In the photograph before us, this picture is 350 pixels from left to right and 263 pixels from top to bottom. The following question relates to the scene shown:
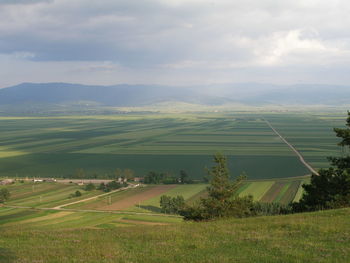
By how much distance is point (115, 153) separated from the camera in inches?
4801

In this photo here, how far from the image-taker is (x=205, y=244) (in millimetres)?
13594

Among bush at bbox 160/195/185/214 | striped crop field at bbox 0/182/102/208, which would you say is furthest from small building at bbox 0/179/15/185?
bush at bbox 160/195/185/214

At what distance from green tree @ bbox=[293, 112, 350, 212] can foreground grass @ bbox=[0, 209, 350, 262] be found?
6532mm

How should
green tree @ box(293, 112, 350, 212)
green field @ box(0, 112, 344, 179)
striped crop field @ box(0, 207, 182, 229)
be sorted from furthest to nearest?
green field @ box(0, 112, 344, 179) < striped crop field @ box(0, 207, 182, 229) < green tree @ box(293, 112, 350, 212)

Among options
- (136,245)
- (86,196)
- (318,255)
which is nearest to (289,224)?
(318,255)

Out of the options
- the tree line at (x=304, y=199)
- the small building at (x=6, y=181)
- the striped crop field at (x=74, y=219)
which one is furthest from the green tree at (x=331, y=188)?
the small building at (x=6, y=181)

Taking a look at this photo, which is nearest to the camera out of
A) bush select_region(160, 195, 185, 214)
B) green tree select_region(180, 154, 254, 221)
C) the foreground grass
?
the foreground grass

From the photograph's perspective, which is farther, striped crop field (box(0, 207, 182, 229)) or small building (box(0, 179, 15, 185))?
small building (box(0, 179, 15, 185))

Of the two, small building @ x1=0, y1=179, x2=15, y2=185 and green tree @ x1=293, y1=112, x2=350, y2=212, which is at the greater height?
green tree @ x1=293, y1=112, x2=350, y2=212

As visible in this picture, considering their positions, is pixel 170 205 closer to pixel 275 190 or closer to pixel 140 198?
pixel 140 198

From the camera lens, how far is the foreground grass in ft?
38.0

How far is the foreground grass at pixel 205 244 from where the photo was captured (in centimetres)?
1158

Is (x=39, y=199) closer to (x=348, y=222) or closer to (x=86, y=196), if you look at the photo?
(x=86, y=196)

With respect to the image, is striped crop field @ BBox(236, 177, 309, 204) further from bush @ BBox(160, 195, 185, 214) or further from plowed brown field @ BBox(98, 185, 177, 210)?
plowed brown field @ BBox(98, 185, 177, 210)
